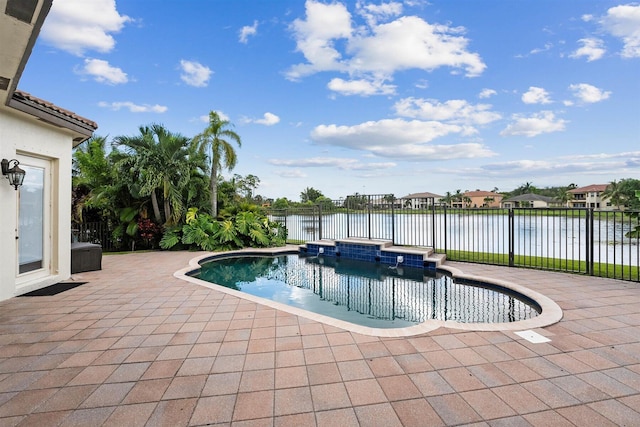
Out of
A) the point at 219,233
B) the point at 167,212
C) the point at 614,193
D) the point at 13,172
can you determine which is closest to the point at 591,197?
the point at 614,193

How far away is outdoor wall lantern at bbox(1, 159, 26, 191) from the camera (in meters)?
4.68

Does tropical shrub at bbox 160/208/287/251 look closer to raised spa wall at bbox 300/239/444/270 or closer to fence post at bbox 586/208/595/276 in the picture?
raised spa wall at bbox 300/239/444/270

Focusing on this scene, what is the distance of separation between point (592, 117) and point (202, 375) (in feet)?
53.0

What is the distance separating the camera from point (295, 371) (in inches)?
104

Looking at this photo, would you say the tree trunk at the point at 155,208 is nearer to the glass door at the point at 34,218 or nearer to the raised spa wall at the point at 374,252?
the glass door at the point at 34,218

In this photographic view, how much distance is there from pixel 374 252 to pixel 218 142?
7369 mm

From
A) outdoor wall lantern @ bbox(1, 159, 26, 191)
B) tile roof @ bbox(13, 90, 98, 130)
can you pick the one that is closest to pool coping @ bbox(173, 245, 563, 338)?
outdoor wall lantern @ bbox(1, 159, 26, 191)

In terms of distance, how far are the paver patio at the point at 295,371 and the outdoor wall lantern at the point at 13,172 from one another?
6.36 ft

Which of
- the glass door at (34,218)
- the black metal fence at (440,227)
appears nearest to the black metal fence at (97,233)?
the glass door at (34,218)

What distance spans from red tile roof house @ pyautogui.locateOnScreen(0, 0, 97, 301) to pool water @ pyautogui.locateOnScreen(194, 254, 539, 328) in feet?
10.0

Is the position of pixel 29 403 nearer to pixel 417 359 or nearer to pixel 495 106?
pixel 417 359

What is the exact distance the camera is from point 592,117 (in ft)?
39.6

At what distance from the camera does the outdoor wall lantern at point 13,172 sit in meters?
4.68

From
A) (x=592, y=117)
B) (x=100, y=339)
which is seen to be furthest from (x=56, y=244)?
(x=592, y=117)
